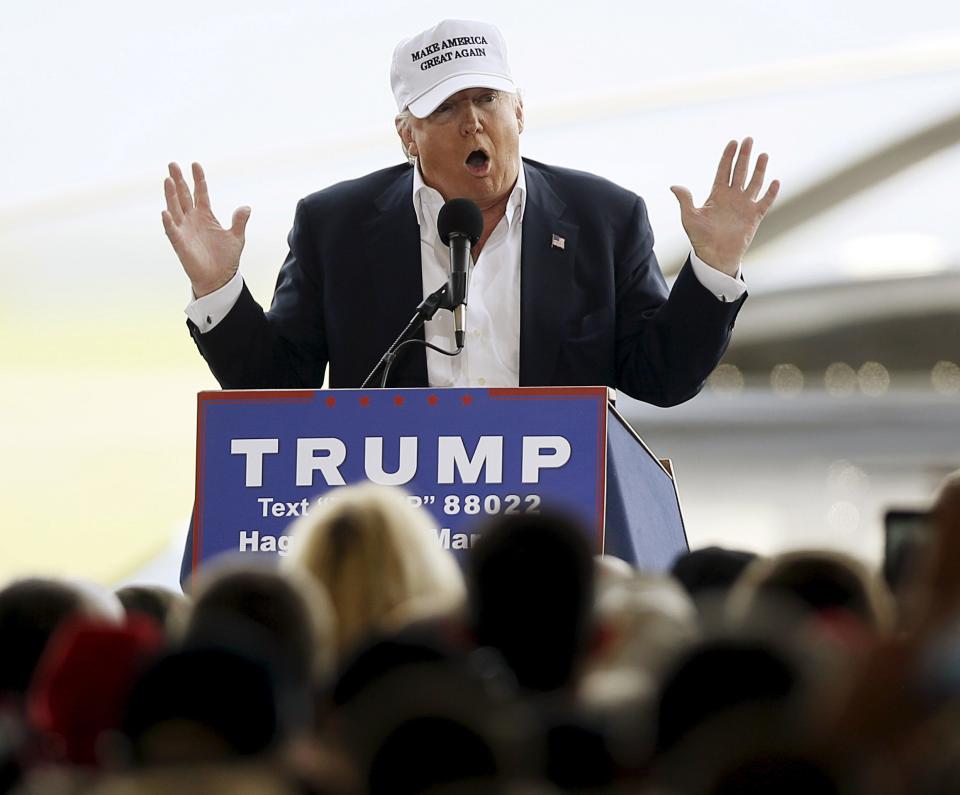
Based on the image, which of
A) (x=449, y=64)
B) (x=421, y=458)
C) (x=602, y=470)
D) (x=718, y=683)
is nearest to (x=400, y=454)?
(x=421, y=458)

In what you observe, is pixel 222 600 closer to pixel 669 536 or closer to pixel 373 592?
pixel 373 592

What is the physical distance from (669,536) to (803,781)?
1.75 metres

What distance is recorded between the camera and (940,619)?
94cm

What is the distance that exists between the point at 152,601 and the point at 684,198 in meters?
1.52

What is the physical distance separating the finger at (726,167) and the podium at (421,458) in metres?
0.56

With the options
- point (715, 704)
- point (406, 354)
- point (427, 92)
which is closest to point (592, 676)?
point (715, 704)

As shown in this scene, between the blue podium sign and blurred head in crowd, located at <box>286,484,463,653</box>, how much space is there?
3.11 ft

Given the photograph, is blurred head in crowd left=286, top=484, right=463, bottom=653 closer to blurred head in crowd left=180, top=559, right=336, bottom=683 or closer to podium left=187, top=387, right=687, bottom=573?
blurred head in crowd left=180, top=559, right=336, bottom=683

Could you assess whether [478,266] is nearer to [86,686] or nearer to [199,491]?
[199,491]

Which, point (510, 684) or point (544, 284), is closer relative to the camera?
point (510, 684)

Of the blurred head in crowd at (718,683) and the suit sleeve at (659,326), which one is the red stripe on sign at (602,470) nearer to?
the suit sleeve at (659,326)

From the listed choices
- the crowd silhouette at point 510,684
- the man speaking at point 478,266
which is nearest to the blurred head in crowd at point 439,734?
the crowd silhouette at point 510,684

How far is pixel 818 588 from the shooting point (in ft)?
3.75

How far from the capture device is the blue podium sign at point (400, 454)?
7.26 ft
